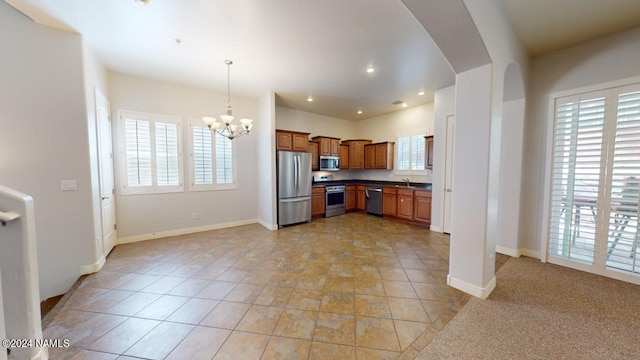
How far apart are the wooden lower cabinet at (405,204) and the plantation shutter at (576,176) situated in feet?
7.94

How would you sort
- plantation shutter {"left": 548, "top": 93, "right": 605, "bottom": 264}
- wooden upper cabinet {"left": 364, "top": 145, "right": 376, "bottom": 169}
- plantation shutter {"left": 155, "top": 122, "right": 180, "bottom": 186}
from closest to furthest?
plantation shutter {"left": 548, "top": 93, "right": 605, "bottom": 264} → plantation shutter {"left": 155, "top": 122, "right": 180, "bottom": 186} → wooden upper cabinet {"left": 364, "top": 145, "right": 376, "bottom": 169}

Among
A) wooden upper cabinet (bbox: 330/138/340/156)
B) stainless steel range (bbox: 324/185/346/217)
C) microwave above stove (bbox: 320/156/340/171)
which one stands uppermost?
wooden upper cabinet (bbox: 330/138/340/156)

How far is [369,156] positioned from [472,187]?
435cm

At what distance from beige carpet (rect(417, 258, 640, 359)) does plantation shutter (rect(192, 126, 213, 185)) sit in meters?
4.60

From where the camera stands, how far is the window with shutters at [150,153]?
12.6ft

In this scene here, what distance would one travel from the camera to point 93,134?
2910 millimetres

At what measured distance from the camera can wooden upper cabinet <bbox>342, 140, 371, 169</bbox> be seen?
6.68 m

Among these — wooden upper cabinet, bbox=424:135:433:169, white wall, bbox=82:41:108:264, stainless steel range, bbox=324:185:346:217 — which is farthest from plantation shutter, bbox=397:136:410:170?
white wall, bbox=82:41:108:264

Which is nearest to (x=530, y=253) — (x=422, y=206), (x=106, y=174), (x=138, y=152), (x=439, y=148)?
(x=422, y=206)

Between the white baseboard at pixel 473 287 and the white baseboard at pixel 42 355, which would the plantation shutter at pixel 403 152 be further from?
the white baseboard at pixel 42 355

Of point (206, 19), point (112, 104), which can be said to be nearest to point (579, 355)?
point (206, 19)

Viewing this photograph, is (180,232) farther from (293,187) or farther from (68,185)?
(293,187)

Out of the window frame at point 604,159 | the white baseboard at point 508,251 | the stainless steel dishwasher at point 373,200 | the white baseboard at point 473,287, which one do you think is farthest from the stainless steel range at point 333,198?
the window frame at point 604,159

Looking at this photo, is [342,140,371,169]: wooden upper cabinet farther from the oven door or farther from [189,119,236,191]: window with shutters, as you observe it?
[189,119,236,191]: window with shutters
